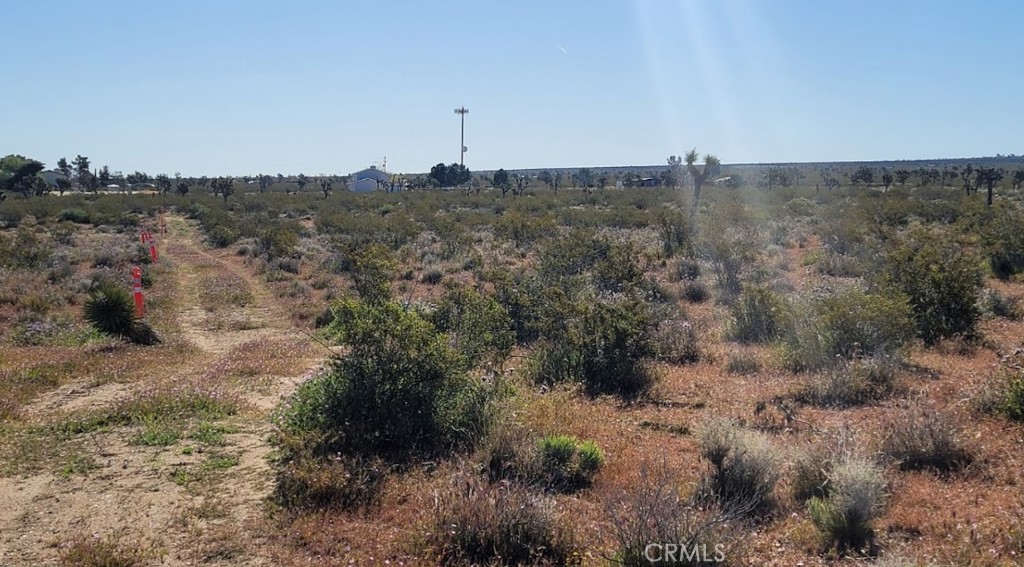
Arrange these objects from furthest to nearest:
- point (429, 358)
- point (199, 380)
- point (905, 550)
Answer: point (199, 380) < point (429, 358) < point (905, 550)

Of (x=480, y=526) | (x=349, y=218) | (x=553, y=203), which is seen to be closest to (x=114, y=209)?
(x=349, y=218)

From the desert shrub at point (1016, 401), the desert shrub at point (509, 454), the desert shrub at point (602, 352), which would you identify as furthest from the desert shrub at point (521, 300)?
the desert shrub at point (1016, 401)

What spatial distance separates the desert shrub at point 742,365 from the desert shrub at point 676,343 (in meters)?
0.79

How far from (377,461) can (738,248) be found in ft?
45.7

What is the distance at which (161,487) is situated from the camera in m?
6.32

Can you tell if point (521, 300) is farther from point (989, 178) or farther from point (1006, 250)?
point (989, 178)

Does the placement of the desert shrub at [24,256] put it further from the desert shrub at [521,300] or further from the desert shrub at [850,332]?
the desert shrub at [850,332]

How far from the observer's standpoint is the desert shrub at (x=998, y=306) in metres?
12.4

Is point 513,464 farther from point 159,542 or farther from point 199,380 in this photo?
point 199,380

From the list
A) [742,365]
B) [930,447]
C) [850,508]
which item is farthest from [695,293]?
[850,508]

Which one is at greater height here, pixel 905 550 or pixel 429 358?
pixel 429 358

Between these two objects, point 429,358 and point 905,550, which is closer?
point 905,550

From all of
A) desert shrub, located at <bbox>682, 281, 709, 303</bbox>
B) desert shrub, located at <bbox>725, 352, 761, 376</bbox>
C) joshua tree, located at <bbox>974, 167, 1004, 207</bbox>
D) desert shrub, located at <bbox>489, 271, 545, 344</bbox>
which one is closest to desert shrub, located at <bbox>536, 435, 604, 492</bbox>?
desert shrub, located at <bbox>725, 352, 761, 376</bbox>

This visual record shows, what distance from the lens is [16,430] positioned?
7.69 meters
